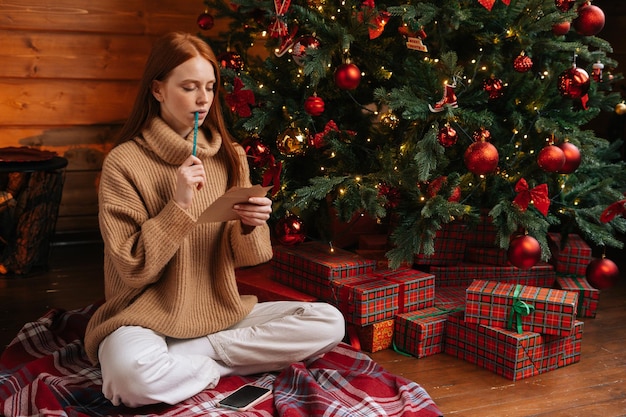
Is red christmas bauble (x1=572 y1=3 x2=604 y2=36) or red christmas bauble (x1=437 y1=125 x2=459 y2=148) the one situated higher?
red christmas bauble (x1=572 y1=3 x2=604 y2=36)

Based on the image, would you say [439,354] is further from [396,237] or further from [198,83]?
[198,83]

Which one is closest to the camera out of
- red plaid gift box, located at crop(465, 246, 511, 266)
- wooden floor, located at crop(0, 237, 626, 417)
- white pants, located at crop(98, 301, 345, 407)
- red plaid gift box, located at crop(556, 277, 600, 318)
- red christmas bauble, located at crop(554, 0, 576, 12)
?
white pants, located at crop(98, 301, 345, 407)

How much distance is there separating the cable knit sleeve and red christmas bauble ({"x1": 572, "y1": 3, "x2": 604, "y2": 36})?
1.65m

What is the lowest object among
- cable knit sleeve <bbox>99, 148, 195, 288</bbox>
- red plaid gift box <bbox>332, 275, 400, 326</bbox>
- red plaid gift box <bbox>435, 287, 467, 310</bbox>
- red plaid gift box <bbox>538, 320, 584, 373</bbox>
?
red plaid gift box <bbox>538, 320, 584, 373</bbox>

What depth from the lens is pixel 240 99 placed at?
2838 millimetres

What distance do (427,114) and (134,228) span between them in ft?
3.45

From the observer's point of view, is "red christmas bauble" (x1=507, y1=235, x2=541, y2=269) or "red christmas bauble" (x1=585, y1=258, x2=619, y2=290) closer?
"red christmas bauble" (x1=507, y1=235, x2=541, y2=269)

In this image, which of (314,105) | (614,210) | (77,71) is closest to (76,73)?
(77,71)

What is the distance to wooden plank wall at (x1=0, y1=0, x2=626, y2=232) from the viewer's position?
368 cm

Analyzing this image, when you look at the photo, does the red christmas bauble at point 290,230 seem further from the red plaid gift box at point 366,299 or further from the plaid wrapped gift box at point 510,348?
the plaid wrapped gift box at point 510,348

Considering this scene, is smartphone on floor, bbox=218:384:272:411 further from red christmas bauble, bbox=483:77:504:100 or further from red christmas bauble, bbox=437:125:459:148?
red christmas bauble, bbox=483:77:504:100

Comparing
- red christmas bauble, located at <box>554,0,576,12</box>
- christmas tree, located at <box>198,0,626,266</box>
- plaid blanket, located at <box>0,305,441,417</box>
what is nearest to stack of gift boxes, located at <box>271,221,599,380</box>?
christmas tree, located at <box>198,0,626,266</box>

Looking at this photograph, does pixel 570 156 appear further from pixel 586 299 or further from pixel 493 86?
pixel 586 299

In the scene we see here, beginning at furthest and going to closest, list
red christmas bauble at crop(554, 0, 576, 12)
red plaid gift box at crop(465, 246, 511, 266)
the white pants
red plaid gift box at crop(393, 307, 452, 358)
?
red plaid gift box at crop(465, 246, 511, 266) < red christmas bauble at crop(554, 0, 576, 12) < red plaid gift box at crop(393, 307, 452, 358) < the white pants
